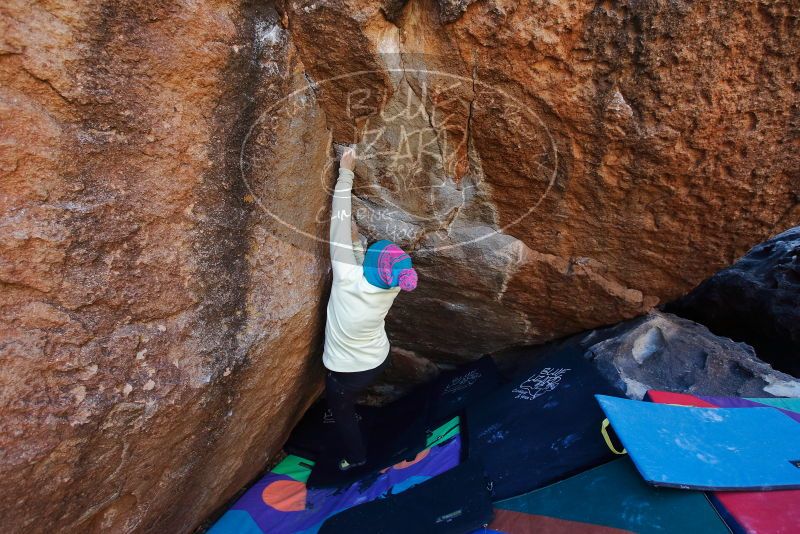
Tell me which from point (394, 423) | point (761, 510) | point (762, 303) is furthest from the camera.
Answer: point (762, 303)

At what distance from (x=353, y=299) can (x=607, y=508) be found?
1227 millimetres

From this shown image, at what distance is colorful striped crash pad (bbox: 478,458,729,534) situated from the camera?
1.65 m

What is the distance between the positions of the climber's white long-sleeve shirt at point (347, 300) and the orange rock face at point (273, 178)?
0.25 ft

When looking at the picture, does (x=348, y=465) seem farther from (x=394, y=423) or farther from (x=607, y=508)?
(x=607, y=508)

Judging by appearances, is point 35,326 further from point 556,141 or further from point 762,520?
point 762,520

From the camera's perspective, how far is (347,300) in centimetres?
211

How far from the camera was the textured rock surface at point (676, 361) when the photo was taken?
230cm

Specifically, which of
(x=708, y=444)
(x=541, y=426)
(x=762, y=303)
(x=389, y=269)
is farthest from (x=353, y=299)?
(x=762, y=303)

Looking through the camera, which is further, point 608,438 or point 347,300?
point 347,300

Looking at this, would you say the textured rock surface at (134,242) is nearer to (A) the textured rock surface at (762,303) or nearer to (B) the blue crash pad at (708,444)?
(B) the blue crash pad at (708,444)

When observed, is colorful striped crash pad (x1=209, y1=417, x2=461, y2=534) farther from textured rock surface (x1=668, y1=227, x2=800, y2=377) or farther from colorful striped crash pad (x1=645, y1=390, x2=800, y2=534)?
textured rock surface (x1=668, y1=227, x2=800, y2=377)

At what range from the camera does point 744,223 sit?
214 centimetres

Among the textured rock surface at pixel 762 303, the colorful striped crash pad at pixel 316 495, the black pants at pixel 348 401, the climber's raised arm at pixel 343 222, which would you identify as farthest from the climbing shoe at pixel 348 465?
the textured rock surface at pixel 762 303

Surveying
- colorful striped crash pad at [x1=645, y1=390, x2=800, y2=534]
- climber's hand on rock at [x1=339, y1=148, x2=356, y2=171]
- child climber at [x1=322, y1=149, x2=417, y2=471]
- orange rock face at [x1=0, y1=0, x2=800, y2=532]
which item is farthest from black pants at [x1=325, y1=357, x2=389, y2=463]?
colorful striped crash pad at [x1=645, y1=390, x2=800, y2=534]
